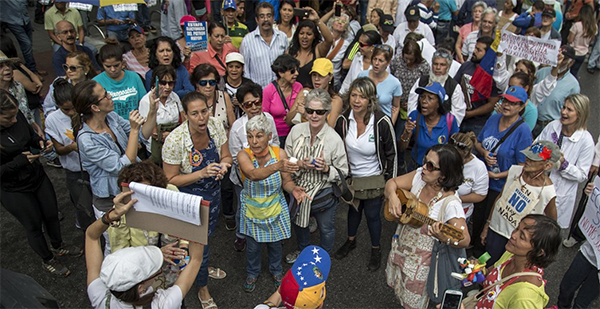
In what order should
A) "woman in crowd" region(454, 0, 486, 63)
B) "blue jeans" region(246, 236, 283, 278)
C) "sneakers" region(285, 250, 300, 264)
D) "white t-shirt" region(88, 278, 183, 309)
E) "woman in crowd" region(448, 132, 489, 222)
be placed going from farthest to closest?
"woman in crowd" region(454, 0, 486, 63)
"sneakers" region(285, 250, 300, 264)
"blue jeans" region(246, 236, 283, 278)
"woman in crowd" region(448, 132, 489, 222)
"white t-shirt" region(88, 278, 183, 309)

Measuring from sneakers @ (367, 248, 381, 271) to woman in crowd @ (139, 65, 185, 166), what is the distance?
271 centimetres

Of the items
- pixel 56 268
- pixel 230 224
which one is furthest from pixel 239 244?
pixel 56 268

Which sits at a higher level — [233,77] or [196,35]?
[196,35]

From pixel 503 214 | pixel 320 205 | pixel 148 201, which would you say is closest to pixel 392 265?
pixel 320 205

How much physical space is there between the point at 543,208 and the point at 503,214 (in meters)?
0.38

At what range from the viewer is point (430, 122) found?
487 centimetres

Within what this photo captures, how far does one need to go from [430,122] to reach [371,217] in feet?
4.19

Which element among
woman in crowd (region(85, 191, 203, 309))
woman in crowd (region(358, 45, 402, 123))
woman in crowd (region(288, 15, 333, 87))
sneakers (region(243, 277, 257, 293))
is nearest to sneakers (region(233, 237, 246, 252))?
sneakers (region(243, 277, 257, 293))

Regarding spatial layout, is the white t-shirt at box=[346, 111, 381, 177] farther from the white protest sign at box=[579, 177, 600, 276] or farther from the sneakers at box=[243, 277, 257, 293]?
the white protest sign at box=[579, 177, 600, 276]

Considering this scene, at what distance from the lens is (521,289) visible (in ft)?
8.99

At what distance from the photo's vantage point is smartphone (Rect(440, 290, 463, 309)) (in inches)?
116

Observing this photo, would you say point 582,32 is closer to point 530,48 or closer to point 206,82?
point 530,48

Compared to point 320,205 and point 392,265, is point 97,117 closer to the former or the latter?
point 320,205

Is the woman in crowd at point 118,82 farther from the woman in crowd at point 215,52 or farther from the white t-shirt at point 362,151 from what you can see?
the white t-shirt at point 362,151
